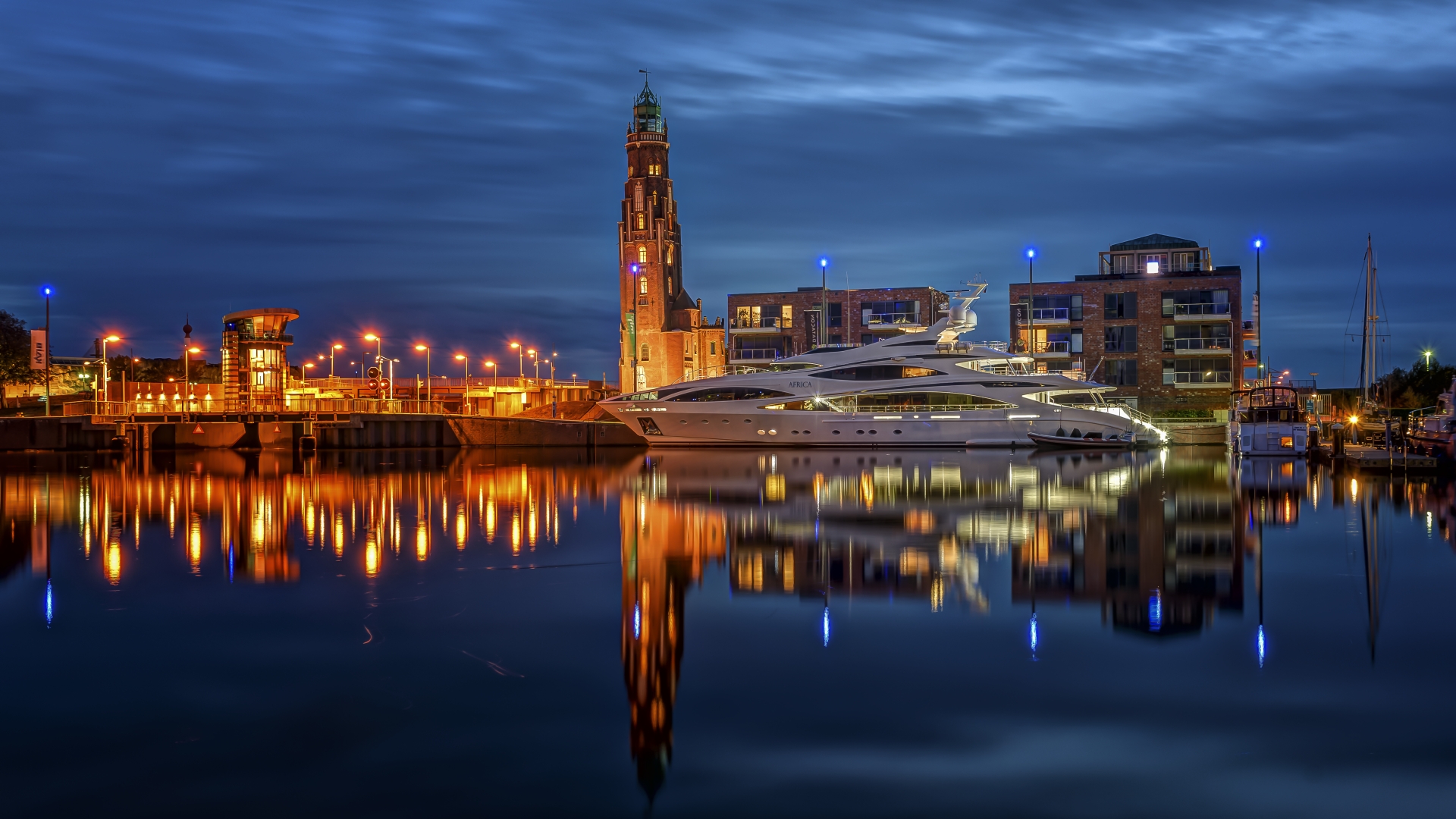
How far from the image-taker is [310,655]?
11.6 meters

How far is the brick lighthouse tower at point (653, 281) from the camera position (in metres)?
92.3

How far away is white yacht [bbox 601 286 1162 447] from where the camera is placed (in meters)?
57.5

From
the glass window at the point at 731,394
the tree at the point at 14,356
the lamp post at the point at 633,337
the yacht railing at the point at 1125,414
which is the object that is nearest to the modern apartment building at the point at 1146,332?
the yacht railing at the point at 1125,414

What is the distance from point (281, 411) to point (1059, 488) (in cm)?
4252

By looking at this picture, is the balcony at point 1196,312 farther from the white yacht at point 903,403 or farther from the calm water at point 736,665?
the calm water at point 736,665

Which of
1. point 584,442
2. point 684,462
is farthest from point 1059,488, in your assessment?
point 584,442

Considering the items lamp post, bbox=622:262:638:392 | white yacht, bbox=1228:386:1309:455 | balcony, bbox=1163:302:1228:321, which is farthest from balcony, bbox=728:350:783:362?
white yacht, bbox=1228:386:1309:455

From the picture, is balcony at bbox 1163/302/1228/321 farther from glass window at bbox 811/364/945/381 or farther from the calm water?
the calm water

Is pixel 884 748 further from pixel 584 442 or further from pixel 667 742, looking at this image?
pixel 584 442

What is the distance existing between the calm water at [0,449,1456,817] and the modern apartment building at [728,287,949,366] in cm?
5178

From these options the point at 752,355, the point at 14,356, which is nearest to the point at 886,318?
the point at 752,355

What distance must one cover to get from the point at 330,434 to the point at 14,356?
35.1 m

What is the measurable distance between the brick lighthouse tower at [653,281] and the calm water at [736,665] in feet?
224

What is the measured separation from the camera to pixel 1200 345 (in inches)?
2793
